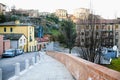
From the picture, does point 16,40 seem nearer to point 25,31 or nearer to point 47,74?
point 25,31

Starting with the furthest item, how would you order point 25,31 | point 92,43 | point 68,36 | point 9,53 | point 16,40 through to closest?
point 25,31
point 68,36
point 16,40
point 9,53
point 92,43

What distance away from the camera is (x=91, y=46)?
27.3m

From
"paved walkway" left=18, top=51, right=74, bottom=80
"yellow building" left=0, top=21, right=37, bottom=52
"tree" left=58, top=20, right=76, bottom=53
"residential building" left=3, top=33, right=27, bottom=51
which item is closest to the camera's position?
"paved walkway" left=18, top=51, right=74, bottom=80

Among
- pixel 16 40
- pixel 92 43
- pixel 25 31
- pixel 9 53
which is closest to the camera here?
pixel 92 43

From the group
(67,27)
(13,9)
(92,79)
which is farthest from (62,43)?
(92,79)

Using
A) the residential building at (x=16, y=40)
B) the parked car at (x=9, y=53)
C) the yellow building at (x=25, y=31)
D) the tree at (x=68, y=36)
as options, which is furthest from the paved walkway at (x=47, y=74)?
the yellow building at (x=25, y=31)

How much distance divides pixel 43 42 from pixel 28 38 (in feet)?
41.3

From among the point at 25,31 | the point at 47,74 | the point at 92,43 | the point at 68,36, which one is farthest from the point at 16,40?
the point at 47,74

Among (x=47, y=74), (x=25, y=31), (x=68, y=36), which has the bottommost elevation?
(x=47, y=74)

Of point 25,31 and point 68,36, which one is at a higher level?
point 25,31

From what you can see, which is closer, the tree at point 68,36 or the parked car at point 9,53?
the parked car at point 9,53

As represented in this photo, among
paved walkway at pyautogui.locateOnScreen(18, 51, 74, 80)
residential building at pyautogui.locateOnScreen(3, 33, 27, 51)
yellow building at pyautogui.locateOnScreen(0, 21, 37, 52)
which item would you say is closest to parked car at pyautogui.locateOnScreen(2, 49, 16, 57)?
residential building at pyautogui.locateOnScreen(3, 33, 27, 51)

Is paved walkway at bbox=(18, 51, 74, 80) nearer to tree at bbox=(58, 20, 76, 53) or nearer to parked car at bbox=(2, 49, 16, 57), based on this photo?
parked car at bbox=(2, 49, 16, 57)

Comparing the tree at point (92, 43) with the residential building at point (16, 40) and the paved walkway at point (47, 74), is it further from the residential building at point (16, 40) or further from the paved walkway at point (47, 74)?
the residential building at point (16, 40)
